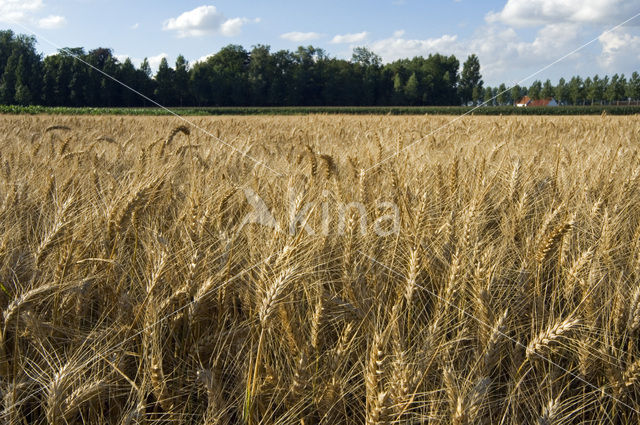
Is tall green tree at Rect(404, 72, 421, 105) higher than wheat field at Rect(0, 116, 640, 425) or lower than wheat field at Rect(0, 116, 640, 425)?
higher

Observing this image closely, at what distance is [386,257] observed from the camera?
5.79 feet

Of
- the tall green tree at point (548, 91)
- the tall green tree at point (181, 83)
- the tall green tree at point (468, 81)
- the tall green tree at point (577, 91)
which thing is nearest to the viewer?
the tall green tree at point (181, 83)

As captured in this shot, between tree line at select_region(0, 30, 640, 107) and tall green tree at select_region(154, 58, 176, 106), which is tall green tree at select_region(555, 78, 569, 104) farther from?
tall green tree at select_region(154, 58, 176, 106)

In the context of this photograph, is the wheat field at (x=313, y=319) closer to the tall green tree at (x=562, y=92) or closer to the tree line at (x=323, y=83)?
the tree line at (x=323, y=83)

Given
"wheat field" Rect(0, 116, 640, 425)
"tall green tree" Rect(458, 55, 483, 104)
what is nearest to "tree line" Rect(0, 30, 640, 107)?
"tall green tree" Rect(458, 55, 483, 104)

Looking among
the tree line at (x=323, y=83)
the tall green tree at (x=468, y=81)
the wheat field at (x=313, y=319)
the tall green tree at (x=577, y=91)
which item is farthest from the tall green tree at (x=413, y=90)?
the wheat field at (x=313, y=319)

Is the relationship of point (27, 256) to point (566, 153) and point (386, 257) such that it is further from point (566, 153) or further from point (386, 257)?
point (566, 153)

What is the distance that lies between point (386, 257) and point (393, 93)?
285ft

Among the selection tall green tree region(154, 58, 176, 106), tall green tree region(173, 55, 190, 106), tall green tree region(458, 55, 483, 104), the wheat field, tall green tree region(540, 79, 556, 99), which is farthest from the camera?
tall green tree region(540, 79, 556, 99)

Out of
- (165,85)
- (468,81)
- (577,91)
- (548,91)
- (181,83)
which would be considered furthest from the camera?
(548,91)

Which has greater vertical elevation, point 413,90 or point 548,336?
point 413,90

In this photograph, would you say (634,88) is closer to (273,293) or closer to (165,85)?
(165,85)

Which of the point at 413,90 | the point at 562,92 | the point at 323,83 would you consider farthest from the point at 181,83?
the point at 562,92

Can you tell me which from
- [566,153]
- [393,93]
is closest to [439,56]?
[393,93]
